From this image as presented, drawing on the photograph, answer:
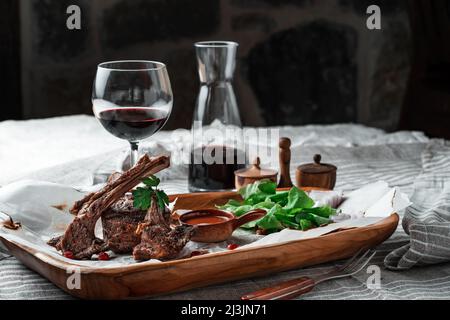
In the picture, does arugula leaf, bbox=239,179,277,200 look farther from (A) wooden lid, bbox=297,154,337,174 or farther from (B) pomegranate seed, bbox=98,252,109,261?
(B) pomegranate seed, bbox=98,252,109,261

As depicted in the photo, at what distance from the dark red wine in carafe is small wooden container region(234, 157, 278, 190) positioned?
63 millimetres

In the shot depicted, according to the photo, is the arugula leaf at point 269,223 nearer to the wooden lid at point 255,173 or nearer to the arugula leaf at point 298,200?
the arugula leaf at point 298,200

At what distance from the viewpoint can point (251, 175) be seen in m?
1.36

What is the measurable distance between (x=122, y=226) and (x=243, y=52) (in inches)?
75.0

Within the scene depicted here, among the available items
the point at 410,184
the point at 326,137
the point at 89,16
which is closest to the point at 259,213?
the point at 410,184

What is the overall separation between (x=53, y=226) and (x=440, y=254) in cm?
56

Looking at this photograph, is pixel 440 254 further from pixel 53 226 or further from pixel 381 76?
pixel 381 76

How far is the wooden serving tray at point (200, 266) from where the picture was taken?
0.94 m

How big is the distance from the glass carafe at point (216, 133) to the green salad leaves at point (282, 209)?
0.17 metres

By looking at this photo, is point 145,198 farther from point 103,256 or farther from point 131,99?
point 131,99

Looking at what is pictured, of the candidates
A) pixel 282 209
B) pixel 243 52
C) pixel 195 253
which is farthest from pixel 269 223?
pixel 243 52

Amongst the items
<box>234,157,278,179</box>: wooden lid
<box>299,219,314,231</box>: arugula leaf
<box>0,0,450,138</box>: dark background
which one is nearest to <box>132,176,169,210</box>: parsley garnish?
<box>299,219,314,231</box>: arugula leaf

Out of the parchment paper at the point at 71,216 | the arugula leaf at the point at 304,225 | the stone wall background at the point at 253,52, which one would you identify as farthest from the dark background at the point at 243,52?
the arugula leaf at the point at 304,225

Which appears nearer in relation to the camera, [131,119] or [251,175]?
[131,119]
